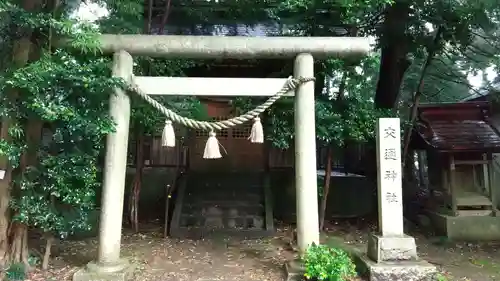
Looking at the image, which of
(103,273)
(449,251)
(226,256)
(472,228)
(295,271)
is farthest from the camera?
(472,228)

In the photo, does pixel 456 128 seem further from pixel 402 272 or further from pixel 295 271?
pixel 295 271

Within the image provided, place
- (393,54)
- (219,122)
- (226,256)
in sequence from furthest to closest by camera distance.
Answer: (393,54)
(226,256)
(219,122)

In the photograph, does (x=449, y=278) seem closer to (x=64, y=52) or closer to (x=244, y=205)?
(x=244, y=205)

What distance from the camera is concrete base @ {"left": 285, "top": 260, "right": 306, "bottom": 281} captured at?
5109 mm

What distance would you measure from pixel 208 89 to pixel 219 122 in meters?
0.52

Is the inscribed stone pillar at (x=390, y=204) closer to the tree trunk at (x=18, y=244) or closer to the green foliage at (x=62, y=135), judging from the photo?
the green foliage at (x=62, y=135)

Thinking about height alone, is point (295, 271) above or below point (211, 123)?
below

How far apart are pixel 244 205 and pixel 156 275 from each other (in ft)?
12.4

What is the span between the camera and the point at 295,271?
5.18 m

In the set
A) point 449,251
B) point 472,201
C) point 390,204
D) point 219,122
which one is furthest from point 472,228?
point 219,122

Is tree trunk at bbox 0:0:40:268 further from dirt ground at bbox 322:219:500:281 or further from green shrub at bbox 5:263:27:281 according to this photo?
dirt ground at bbox 322:219:500:281

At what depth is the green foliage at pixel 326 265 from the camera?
4.66m

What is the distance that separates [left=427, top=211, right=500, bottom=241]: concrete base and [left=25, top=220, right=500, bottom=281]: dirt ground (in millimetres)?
291

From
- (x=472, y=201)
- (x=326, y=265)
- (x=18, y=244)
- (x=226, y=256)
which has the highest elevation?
(x=472, y=201)
